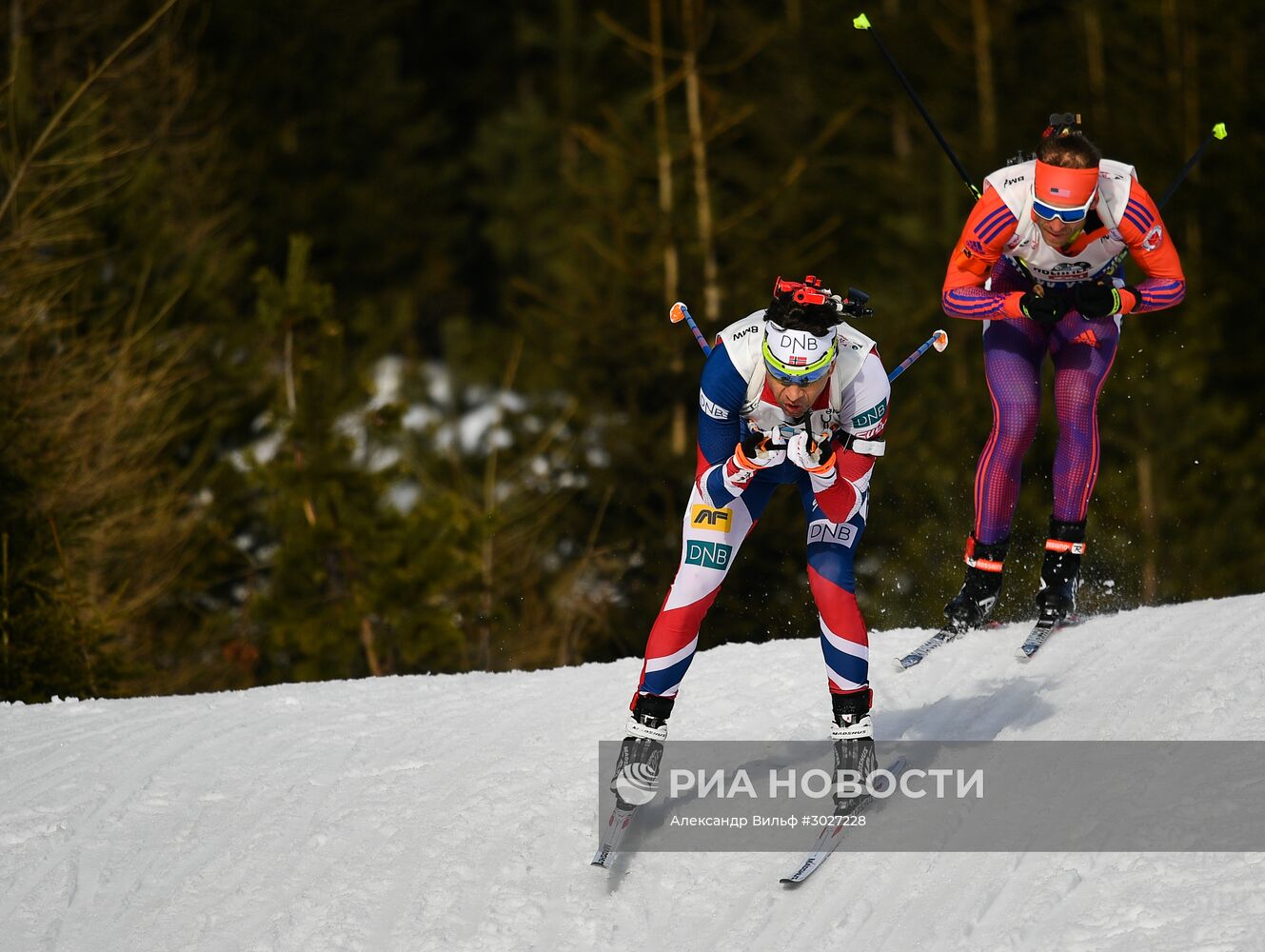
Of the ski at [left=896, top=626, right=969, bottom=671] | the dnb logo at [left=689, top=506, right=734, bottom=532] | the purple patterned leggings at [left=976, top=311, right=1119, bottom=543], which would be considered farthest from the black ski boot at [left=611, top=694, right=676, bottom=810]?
the purple patterned leggings at [left=976, top=311, right=1119, bottom=543]

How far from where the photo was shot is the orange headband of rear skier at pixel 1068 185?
6.79m

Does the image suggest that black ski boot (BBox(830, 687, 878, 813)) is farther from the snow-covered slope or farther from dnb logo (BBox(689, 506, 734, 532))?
dnb logo (BBox(689, 506, 734, 532))

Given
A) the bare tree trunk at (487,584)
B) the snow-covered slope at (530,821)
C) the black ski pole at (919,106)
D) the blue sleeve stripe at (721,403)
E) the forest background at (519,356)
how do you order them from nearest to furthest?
the snow-covered slope at (530,821) → the blue sleeve stripe at (721,403) → the black ski pole at (919,106) → the forest background at (519,356) → the bare tree trunk at (487,584)

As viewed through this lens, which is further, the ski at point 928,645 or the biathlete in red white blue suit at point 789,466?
the ski at point 928,645

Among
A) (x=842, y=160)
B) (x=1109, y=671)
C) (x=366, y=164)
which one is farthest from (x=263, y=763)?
(x=366, y=164)

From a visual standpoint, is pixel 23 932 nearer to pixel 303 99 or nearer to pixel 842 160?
pixel 842 160

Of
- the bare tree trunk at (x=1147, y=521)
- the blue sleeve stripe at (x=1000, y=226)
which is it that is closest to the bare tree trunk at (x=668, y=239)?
the bare tree trunk at (x=1147, y=521)

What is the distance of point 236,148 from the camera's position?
24.3 m

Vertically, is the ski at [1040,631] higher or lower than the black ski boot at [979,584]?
lower

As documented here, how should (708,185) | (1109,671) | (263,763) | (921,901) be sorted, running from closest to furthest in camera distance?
(921,901), (263,763), (1109,671), (708,185)

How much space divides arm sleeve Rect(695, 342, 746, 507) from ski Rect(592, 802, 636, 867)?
47.4 inches

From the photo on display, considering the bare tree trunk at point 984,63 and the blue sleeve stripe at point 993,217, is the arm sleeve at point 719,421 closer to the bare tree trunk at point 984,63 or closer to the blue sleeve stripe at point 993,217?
the blue sleeve stripe at point 993,217

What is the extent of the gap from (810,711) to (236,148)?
19660 millimetres

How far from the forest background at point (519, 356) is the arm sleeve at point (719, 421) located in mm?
3903
